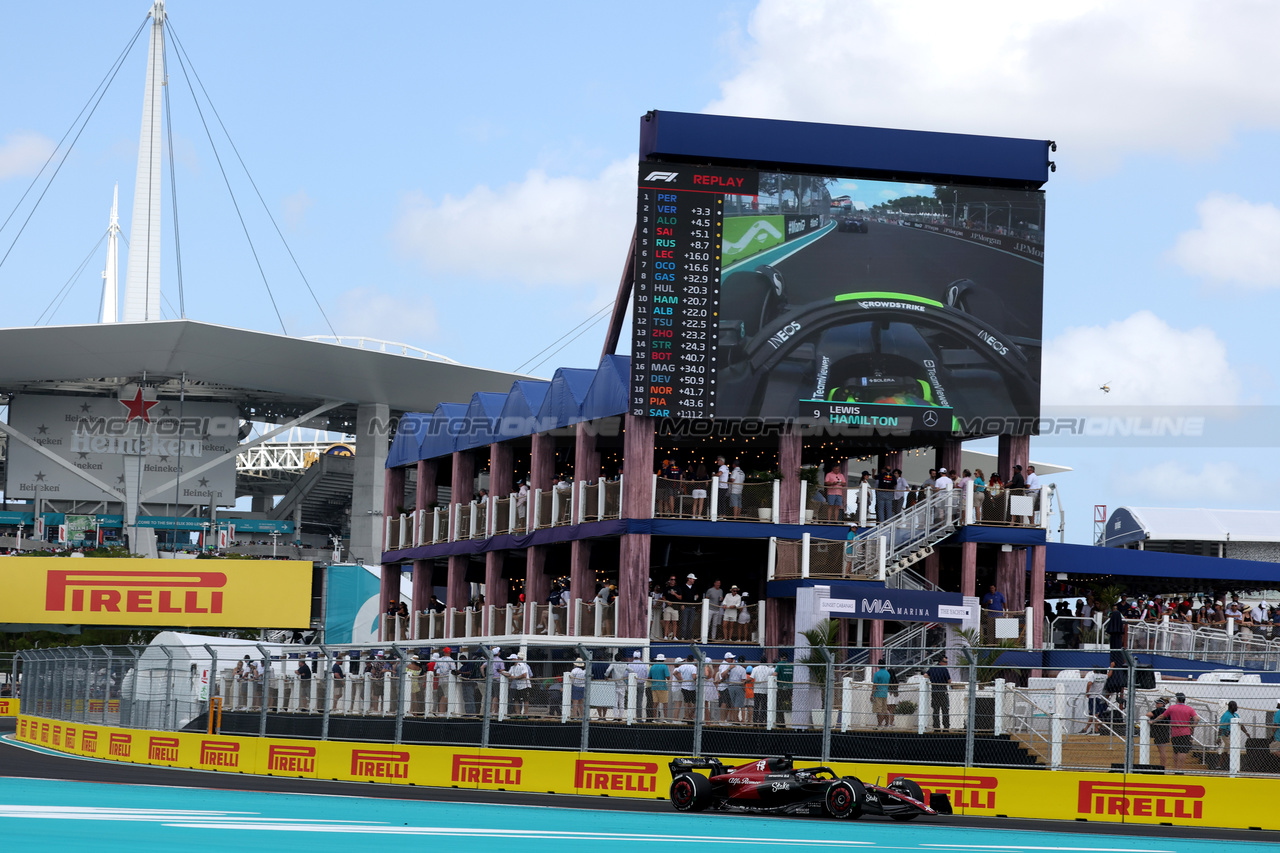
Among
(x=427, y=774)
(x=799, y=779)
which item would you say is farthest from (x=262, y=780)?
(x=799, y=779)

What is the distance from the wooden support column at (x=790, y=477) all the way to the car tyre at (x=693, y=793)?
57.0ft

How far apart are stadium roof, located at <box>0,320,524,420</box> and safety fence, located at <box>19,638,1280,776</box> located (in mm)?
45453

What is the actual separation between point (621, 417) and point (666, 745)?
16.5 m

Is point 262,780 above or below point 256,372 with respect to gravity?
below

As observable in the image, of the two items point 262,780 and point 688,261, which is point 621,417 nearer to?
point 688,261

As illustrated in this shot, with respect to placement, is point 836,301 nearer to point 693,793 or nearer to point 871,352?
point 871,352

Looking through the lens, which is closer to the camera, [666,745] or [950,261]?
[666,745]

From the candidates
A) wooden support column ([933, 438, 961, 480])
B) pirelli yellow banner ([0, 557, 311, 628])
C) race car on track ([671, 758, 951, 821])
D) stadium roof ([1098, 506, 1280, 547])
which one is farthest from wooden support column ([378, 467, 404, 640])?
race car on track ([671, 758, 951, 821])

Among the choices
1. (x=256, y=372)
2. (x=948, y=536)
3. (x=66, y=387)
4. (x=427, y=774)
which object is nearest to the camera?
(x=427, y=774)

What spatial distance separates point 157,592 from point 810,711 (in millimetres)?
38647

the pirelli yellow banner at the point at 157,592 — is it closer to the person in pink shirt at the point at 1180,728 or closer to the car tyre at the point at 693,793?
the car tyre at the point at 693,793

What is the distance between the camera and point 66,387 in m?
87.6

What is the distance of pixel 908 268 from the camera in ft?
122

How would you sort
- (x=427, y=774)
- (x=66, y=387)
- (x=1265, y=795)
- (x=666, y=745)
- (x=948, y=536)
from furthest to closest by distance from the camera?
(x=66, y=387)
(x=948, y=536)
(x=427, y=774)
(x=666, y=745)
(x=1265, y=795)
